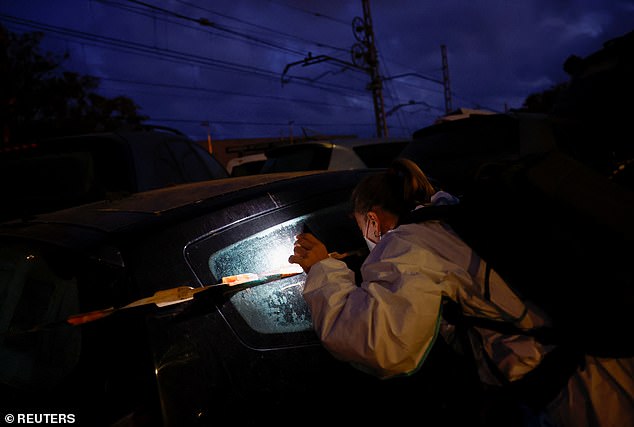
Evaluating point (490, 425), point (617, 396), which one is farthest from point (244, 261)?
point (617, 396)

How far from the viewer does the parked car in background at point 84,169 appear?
116 inches

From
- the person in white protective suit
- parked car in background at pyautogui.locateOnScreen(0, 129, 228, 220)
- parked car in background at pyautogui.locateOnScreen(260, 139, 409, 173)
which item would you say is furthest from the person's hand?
parked car in background at pyautogui.locateOnScreen(260, 139, 409, 173)

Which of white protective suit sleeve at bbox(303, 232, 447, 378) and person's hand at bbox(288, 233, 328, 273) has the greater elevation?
person's hand at bbox(288, 233, 328, 273)

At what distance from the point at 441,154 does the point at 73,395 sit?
4.43 m

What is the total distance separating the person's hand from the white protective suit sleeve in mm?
180

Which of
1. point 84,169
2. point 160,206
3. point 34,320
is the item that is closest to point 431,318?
point 160,206

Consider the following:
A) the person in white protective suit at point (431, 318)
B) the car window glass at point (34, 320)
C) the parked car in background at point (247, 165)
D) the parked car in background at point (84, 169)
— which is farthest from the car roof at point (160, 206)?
the parked car in background at point (247, 165)

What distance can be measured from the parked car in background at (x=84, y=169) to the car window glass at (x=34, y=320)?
1.10 m

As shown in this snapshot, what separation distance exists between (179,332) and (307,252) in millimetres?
545

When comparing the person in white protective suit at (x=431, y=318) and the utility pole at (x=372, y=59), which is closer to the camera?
the person in white protective suit at (x=431, y=318)

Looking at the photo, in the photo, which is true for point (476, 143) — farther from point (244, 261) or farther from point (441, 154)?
point (244, 261)

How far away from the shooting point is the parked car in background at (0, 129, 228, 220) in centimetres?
294
